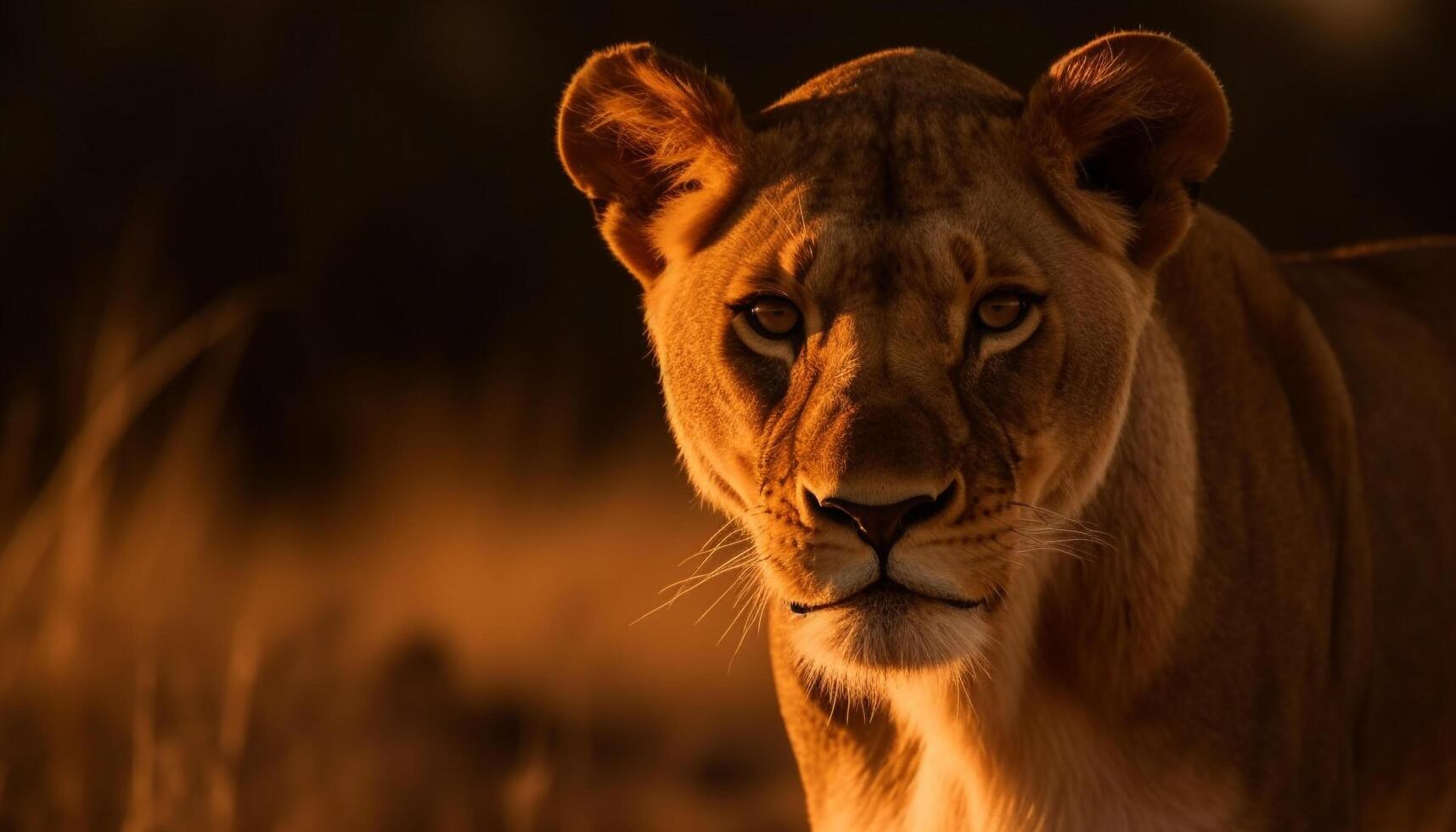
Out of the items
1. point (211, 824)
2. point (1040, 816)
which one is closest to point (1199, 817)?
point (1040, 816)

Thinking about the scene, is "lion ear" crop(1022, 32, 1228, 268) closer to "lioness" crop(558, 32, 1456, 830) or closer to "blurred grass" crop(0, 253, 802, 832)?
"lioness" crop(558, 32, 1456, 830)

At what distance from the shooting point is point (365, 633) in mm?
5582

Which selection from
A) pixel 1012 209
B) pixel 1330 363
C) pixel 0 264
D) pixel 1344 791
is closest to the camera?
pixel 1012 209

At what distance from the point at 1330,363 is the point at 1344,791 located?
793 mm

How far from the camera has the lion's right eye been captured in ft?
9.00

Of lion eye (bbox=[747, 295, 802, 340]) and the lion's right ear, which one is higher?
the lion's right ear

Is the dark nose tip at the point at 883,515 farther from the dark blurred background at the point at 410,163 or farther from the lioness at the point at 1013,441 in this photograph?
the dark blurred background at the point at 410,163

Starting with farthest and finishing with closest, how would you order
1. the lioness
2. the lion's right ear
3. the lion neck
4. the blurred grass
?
the blurred grass, the lion's right ear, the lion neck, the lioness

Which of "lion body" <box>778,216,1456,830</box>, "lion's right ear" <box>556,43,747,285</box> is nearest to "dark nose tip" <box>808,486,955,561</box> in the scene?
"lion body" <box>778,216,1456,830</box>

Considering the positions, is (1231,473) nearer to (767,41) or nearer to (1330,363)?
(1330,363)

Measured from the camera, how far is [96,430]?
3021mm

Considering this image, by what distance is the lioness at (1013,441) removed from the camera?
8.45 feet

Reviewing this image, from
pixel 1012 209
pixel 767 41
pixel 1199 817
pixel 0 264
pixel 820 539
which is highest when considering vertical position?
pixel 0 264

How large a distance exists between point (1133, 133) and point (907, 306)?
55 centimetres
